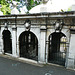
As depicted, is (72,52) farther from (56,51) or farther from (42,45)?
(56,51)

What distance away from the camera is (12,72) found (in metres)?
6.26

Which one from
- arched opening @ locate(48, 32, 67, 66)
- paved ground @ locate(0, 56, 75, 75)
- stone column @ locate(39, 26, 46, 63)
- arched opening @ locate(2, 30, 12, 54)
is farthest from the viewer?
arched opening @ locate(2, 30, 12, 54)

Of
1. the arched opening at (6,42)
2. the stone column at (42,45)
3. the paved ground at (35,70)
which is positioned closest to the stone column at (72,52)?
the paved ground at (35,70)

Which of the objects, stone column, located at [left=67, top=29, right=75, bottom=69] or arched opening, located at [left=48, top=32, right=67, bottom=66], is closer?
stone column, located at [left=67, top=29, right=75, bottom=69]

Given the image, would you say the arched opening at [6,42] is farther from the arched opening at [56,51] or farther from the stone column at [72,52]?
the stone column at [72,52]

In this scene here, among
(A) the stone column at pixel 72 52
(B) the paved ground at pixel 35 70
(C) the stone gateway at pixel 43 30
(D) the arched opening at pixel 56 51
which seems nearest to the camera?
(B) the paved ground at pixel 35 70

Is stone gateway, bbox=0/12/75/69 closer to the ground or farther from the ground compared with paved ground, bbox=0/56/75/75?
farther from the ground

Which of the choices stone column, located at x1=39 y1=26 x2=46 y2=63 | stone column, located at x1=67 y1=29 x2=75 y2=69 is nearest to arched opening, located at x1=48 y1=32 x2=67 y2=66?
stone column, located at x1=39 y1=26 x2=46 y2=63

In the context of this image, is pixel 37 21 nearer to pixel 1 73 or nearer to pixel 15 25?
pixel 15 25

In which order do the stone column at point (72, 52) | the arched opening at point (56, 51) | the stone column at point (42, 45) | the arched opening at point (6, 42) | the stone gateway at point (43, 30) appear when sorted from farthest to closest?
the arched opening at point (6, 42) < the arched opening at point (56, 51) < the stone column at point (42, 45) < the stone gateway at point (43, 30) < the stone column at point (72, 52)

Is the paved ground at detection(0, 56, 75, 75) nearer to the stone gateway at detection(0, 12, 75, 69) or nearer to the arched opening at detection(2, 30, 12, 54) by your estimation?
the stone gateway at detection(0, 12, 75, 69)

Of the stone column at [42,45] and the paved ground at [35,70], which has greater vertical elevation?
the stone column at [42,45]

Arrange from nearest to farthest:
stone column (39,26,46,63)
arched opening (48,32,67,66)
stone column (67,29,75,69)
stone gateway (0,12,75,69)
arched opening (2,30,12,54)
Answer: stone column (67,29,75,69) < stone gateway (0,12,75,69) < stone column (39,26,46,63) < arched opening (48,32,67,66) < arched opening (2,30,12,54)

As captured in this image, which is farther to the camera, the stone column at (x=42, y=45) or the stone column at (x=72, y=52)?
the stone column at (x=42, y=45)
